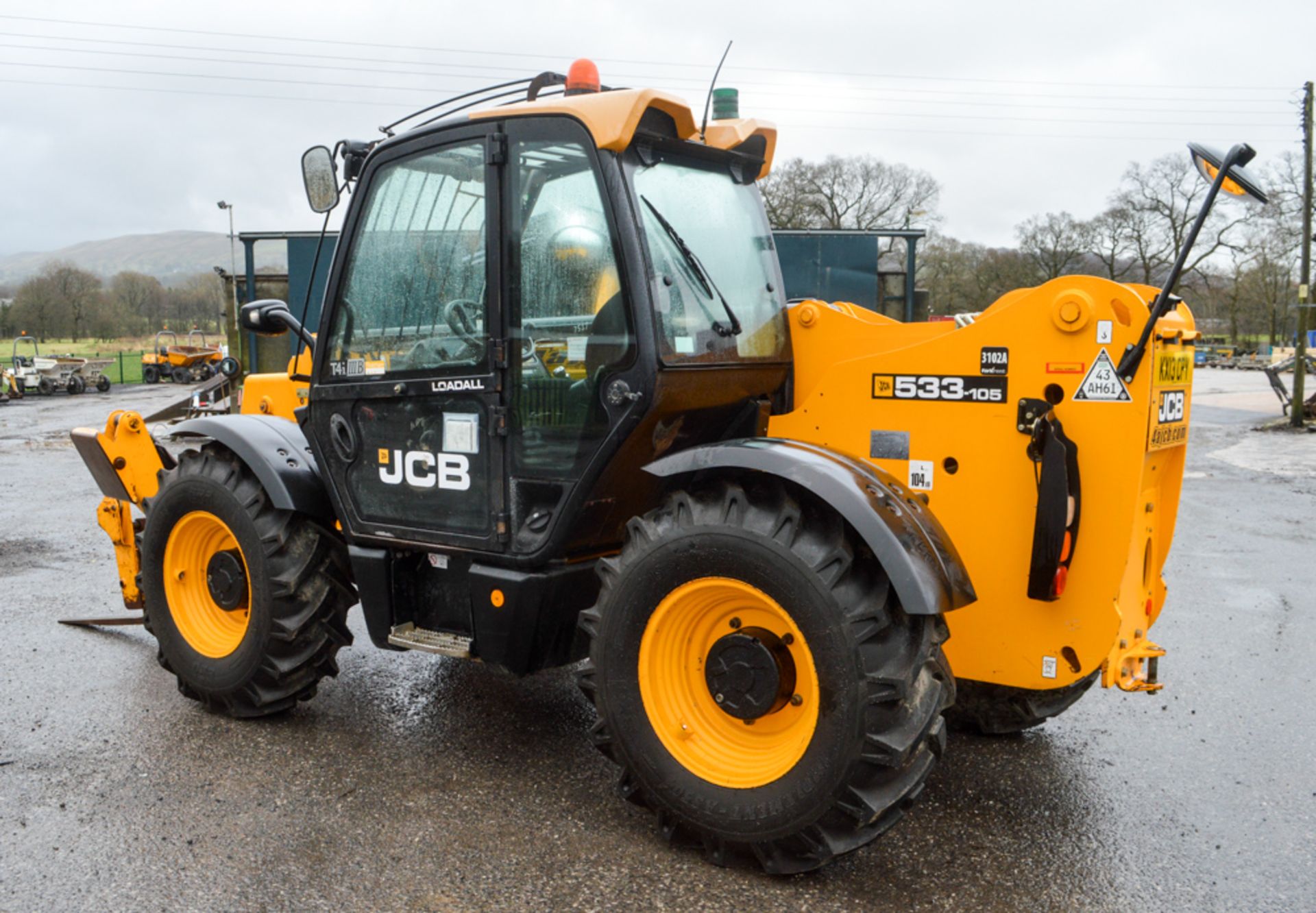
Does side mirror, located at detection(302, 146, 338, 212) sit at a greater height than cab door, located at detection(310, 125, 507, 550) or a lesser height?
greater

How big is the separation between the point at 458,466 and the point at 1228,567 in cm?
633

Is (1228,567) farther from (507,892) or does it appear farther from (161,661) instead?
(161,661)

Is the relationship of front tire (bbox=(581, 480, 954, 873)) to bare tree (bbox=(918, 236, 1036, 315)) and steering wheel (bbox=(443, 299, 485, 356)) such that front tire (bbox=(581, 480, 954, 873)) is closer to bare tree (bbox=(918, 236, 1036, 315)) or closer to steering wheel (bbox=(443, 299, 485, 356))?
steering wheel (bbox=(443, 299, 485, 356))

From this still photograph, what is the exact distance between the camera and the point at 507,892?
10.2ft

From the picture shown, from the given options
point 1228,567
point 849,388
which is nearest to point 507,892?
point 849,388

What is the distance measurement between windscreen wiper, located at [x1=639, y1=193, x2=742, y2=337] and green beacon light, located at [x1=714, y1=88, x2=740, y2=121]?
28.1 inches

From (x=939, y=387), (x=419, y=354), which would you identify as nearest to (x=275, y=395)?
(x=419, y=354)

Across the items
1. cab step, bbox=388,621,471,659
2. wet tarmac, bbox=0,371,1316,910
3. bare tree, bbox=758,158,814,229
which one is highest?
bare tree, bbox=758,158,814,229

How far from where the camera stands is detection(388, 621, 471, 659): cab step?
3826 mm

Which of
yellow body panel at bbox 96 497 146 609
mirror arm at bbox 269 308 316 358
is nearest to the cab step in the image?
mirror arm at bbox 269 308 316 358

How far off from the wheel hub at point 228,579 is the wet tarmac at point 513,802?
1.71 ft

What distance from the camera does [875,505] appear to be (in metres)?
3.04

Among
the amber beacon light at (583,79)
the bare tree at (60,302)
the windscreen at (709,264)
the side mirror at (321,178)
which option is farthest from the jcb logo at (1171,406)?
the bare tree at (60,302)

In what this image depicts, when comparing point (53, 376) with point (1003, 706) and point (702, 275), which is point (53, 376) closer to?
point (702, 275)
